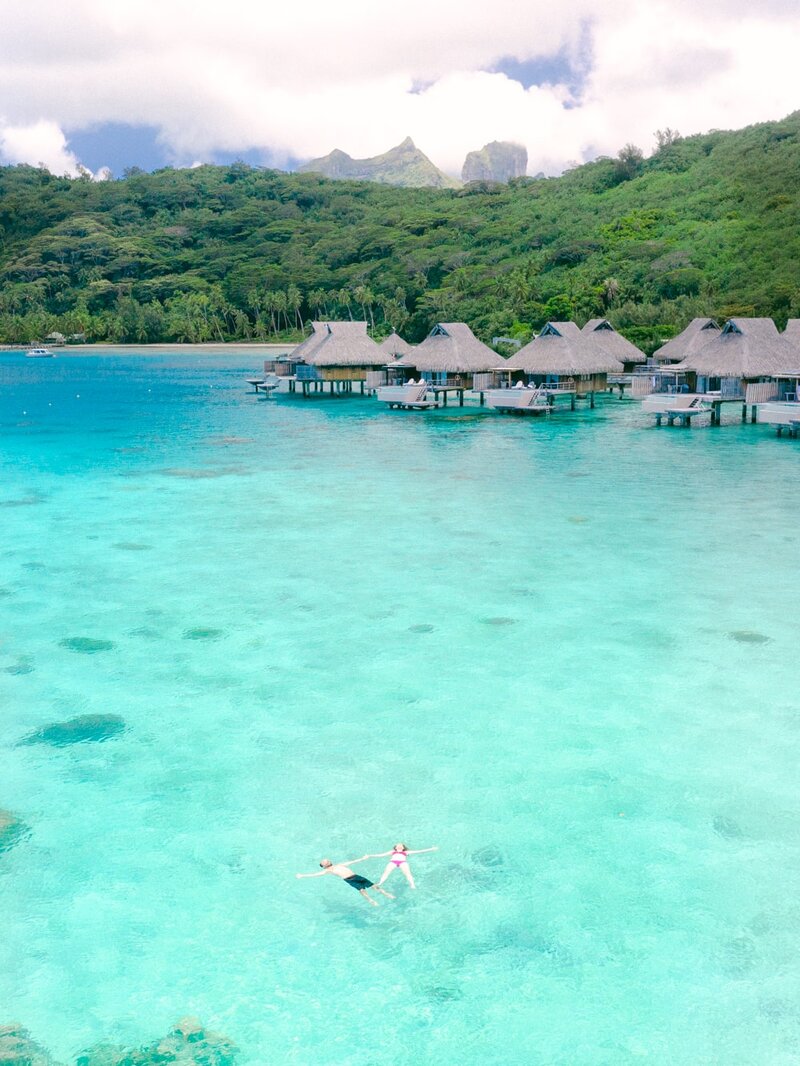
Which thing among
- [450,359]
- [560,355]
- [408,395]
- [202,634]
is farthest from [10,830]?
[450,359]

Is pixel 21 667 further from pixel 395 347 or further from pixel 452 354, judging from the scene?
pixel 395 347

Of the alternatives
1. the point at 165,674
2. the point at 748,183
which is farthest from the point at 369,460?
the point at 748,183

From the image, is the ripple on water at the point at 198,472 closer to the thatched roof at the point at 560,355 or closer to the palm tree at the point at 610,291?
the thatched roof at the point at 560,355

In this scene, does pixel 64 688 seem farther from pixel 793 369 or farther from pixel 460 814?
pixel 793 369

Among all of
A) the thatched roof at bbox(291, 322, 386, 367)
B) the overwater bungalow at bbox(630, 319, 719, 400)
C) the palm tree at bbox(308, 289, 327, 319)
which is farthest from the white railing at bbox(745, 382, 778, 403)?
the palm tree at bbox(308, 289, 327, 319)

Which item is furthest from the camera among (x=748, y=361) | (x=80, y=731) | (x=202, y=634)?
(x=748, y=361)

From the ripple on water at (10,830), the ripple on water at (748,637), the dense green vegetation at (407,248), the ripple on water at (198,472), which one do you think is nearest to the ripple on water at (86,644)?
the ripple on water at (10,830)
